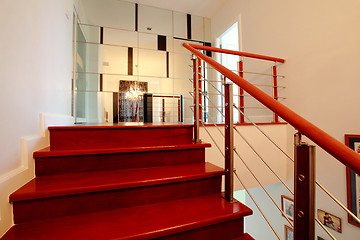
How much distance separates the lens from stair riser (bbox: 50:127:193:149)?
137 cm

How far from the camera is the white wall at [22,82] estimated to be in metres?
0.86

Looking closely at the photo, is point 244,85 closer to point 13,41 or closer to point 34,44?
point 13,41

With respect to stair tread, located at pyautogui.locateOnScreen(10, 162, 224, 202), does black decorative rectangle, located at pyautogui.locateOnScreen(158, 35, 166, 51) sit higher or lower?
higher

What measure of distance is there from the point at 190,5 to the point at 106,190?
4.40m

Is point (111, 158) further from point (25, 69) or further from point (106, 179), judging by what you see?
point (25, 69)

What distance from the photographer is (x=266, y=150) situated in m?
2.11

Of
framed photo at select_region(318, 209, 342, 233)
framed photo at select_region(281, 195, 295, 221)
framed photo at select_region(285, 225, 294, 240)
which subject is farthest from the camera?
framed photo at select_region(285, 225, 294, 240)

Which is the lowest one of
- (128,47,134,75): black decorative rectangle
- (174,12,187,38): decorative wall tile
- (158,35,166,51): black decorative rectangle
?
(128,47,134,75): black decorative rectangle

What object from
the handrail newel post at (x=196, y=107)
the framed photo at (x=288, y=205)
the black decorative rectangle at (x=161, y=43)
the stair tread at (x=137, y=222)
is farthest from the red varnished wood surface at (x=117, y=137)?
the black decorative rectangle at (x=161, y=43)

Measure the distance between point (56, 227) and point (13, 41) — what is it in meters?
0.97

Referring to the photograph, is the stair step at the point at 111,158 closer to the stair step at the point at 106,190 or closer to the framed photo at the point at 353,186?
the stair step at the point at 106,190

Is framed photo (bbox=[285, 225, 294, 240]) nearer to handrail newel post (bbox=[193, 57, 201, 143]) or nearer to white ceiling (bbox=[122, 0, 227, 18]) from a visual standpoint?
handrail newel post (bbox=[193, 57, 201, 143])

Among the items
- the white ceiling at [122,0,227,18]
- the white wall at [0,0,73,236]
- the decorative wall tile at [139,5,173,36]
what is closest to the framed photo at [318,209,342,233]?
the white wall at [0,0,73,236]

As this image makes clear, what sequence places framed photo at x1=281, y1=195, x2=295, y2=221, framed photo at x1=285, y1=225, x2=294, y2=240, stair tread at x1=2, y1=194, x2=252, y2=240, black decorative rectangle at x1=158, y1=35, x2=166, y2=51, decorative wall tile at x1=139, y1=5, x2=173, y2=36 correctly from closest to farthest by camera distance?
stair tread at x1=2, y1=194, x2=252, y2=240
framed photo at x1=281, y1=195, x2=295, y2=221
framed photo at x1=285, y1=225, x2=294, y2=240
decorative wall tile at x1=139, y1=5, x2=173, y2=36
black decorative rectangle at x1=158, y1=35, x2=166, y2=51
